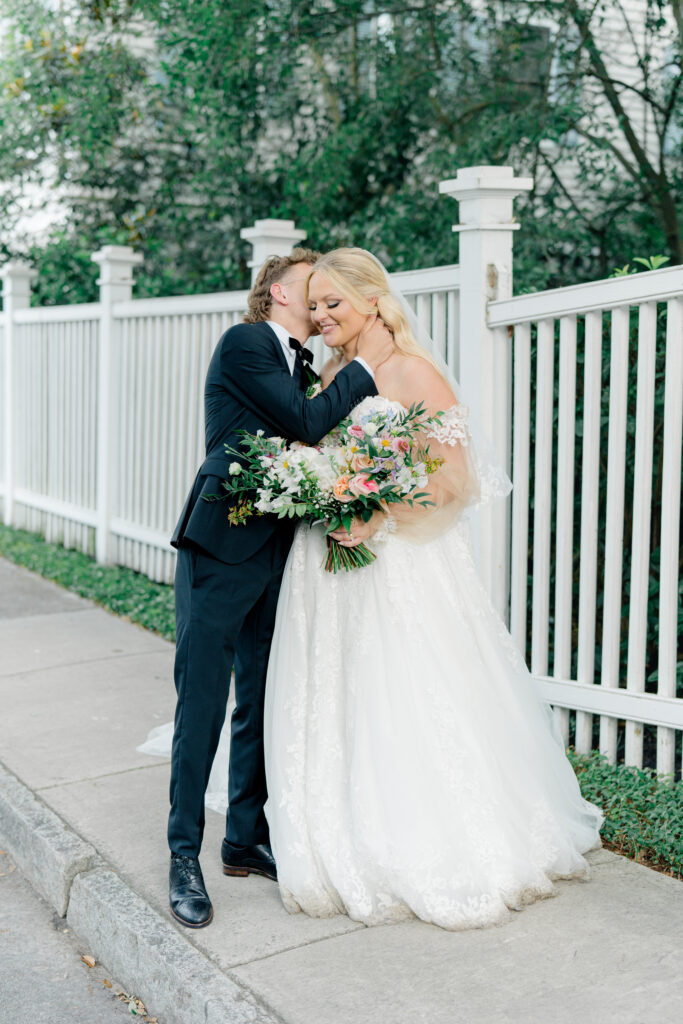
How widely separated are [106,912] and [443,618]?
1.38 m

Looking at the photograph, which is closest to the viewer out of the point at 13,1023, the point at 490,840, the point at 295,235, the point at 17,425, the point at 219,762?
the point at 13,1023

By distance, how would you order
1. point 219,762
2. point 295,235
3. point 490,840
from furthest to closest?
1. point 295,235
2. point 219,762
3. point 490,840

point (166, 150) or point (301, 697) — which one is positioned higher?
point (166, 150)

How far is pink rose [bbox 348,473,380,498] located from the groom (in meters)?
0.19

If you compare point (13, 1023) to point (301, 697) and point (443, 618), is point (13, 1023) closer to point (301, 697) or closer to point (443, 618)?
point (301, 697)

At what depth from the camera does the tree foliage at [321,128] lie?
27.4ft

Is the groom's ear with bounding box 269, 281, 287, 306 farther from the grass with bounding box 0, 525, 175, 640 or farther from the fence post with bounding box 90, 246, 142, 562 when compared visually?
the fence post with bounding box 90, 246, 142, 562

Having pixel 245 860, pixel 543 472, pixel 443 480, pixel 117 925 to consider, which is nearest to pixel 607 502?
pixel 543 472

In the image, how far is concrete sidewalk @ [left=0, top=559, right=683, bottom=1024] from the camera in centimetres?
292

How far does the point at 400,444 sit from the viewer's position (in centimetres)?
334

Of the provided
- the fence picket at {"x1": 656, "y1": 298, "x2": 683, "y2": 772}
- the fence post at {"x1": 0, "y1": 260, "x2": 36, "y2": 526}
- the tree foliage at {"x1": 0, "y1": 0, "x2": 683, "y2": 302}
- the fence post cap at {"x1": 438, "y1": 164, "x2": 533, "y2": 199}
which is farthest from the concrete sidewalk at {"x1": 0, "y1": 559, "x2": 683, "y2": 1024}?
the fence post at {"x1": 0, "y1": 260, "x2": 36, "y2": 526}

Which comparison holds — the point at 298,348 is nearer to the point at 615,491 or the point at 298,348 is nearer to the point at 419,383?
the point at 419,383

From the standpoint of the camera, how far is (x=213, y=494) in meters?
3.45

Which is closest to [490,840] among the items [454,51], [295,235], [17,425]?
[295,235]
